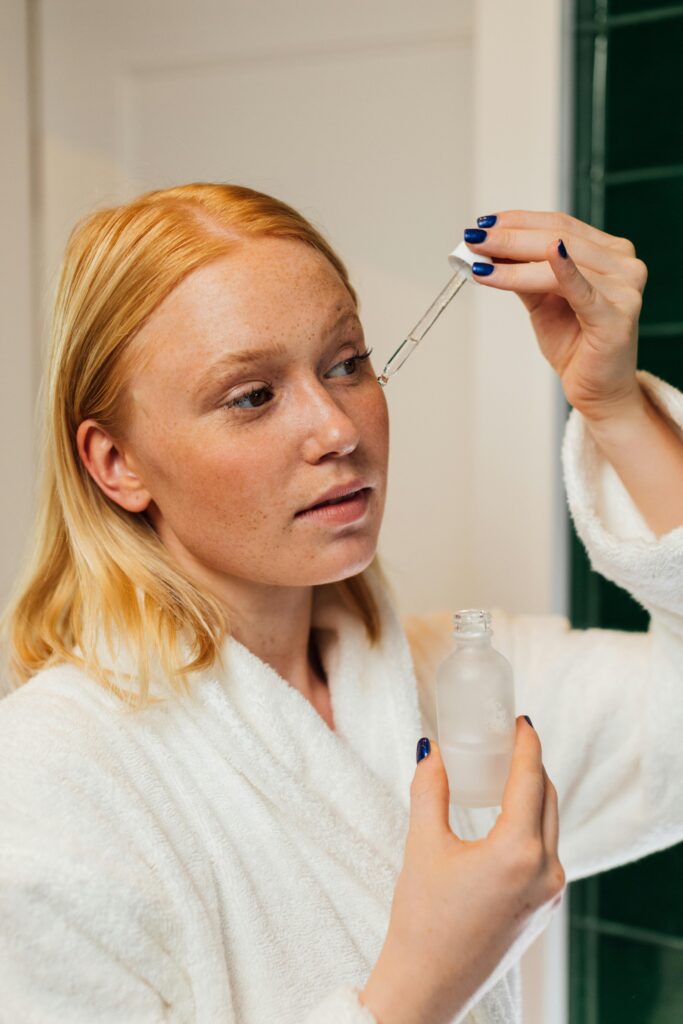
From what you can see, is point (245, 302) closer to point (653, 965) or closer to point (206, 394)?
point (206, 394)

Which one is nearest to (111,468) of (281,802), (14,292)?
(281,802)

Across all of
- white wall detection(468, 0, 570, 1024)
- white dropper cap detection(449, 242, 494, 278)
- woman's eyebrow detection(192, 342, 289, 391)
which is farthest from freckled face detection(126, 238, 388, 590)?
white wall detection(468, 0, 570, 1024)

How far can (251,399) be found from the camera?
1.01 m

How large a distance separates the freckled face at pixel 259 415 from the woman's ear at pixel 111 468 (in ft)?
0.19

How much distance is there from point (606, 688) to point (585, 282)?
1.51 ft

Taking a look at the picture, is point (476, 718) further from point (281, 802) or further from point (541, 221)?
point (541, 221)

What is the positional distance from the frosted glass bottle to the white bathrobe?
0.11 metres

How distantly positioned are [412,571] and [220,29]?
961 millimetres

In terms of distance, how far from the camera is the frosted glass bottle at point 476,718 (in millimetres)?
871

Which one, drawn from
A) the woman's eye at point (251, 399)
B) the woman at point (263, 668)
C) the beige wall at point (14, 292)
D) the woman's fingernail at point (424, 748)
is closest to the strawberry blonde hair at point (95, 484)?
the woman at point (263, 668)

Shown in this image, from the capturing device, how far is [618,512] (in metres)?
1.16

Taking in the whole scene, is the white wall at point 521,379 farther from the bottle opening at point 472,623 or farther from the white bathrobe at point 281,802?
the bottle opening at point 472,623

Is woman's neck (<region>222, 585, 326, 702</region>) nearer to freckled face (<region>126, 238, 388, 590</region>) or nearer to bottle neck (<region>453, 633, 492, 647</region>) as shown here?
freckled face (<region>126, 238, 388, 590</region>)

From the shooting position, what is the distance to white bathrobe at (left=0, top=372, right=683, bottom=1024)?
2.78ft
